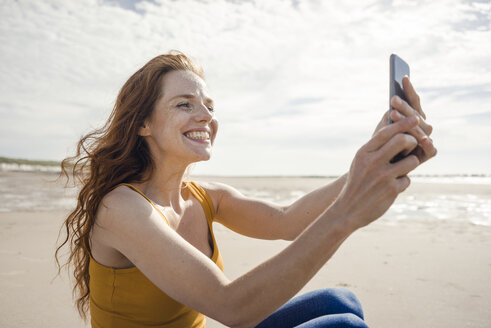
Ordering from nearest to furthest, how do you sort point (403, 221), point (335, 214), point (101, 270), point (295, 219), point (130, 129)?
point (335, 214)
point (101, 270)
point (130, 129)
point (295, 219)
point (403, 221)

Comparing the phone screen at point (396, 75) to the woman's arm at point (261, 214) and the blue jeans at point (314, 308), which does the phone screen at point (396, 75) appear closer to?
the woman's arm at point (261, 214)

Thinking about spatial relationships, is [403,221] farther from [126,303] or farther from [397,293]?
[126,303]

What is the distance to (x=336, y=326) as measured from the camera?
1.78m

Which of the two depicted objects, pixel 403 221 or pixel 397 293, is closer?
pixel 397 293

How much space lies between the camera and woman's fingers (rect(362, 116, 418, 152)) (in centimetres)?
124

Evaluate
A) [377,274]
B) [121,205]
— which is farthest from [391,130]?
[377,274]

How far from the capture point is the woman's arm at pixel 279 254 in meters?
1.27

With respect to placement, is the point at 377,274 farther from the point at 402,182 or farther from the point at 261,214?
the point at 402,182

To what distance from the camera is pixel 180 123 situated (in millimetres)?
2238

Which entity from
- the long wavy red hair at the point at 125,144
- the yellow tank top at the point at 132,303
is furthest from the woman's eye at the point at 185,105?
the yellow tank top at the point at 132,303

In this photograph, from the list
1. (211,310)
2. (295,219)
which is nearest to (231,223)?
(295,219)

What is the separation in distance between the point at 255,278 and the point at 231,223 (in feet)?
4.51

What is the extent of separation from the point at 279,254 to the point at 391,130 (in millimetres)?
616

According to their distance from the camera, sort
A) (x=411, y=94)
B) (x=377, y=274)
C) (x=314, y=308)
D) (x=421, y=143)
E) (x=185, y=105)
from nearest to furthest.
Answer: (x=421, y=143) → (x=411, y=94) → (x=314, y=308) → (x=185, y=105) → (x=377, y=274)
